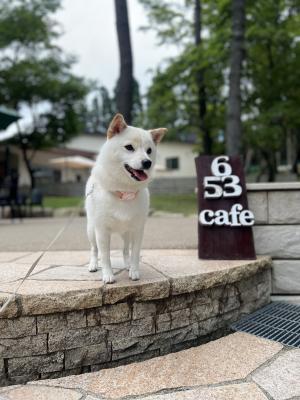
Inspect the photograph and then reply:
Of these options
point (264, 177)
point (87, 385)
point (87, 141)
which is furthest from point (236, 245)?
point (87, 141)

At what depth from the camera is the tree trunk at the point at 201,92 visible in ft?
35.7

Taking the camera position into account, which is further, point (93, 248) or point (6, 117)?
point (6, 117)

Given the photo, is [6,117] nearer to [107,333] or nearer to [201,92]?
[107,333]

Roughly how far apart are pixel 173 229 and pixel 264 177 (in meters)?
13.1

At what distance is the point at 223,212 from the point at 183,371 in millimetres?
1314

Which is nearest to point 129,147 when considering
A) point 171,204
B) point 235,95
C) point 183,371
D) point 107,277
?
point 107,277

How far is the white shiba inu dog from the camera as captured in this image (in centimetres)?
192

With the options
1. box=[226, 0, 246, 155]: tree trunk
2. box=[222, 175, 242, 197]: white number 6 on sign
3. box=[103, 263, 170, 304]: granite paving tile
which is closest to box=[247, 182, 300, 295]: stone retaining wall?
box=[222, 175, 242, 197]: white number 6 on sign

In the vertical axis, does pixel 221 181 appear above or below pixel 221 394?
above

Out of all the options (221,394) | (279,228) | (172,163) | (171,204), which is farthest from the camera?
(172,163)

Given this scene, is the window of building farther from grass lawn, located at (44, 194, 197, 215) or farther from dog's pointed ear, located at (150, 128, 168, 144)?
dog's pointed ear, located at (150, 128, 168, 144)

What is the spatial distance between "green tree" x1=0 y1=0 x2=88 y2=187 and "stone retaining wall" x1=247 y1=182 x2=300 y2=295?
14.6 meters

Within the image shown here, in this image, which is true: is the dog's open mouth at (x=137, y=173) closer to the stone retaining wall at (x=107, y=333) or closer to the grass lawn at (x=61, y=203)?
the stone retaining wall at (x=107, y=333)

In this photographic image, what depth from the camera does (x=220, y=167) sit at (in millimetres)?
2992
